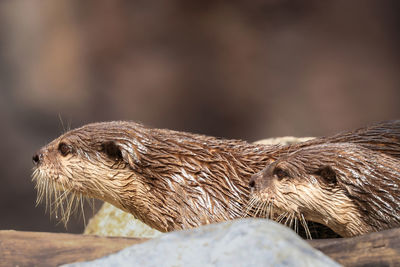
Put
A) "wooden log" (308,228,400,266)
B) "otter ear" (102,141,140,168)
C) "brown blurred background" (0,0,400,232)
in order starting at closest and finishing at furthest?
"wooden log" (308,228,400,266), "otter ear" (102,141,140,168), "brown blurred background" (0,0,400,232)

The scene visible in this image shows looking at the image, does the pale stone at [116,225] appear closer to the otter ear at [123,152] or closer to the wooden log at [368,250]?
the otter ear at [123,152]

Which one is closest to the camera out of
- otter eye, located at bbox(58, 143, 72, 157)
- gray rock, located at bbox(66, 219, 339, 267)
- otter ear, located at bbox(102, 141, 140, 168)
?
gray rock, located at bbox(66, 219, 339, 267)

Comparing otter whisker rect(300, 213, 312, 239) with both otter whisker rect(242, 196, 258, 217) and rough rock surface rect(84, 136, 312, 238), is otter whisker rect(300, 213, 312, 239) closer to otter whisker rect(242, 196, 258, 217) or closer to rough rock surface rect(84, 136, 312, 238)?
otter whisker rect(242, 196, 258, 217)

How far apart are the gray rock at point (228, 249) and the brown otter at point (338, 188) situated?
622 mm

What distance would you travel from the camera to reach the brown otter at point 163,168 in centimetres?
227

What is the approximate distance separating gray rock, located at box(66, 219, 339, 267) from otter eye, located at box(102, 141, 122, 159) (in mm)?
927

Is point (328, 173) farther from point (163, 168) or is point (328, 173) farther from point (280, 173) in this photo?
point (163, 168)

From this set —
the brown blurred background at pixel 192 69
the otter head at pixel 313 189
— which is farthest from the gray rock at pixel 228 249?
the brown blurred background at pixel 192 69

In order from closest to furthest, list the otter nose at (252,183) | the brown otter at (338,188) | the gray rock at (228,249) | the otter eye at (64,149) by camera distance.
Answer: the gray rock at (228,249)
the brown otter at (338,188)
the otter nose at (252,183)
the otter eye at (64,149)

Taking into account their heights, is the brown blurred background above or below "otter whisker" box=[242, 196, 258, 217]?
above

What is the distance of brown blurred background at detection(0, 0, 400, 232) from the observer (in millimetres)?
3453

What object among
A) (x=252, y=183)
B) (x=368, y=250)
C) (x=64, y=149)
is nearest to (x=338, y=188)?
(x=252, y=183)

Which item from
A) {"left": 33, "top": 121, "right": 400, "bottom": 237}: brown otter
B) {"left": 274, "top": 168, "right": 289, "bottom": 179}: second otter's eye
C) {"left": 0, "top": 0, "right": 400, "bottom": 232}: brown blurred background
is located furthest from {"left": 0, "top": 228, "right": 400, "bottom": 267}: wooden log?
{"left": 0, "top": 0, "right": 400, "bottom": 232}: brown blurred background

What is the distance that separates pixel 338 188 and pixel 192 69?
6.14ft
